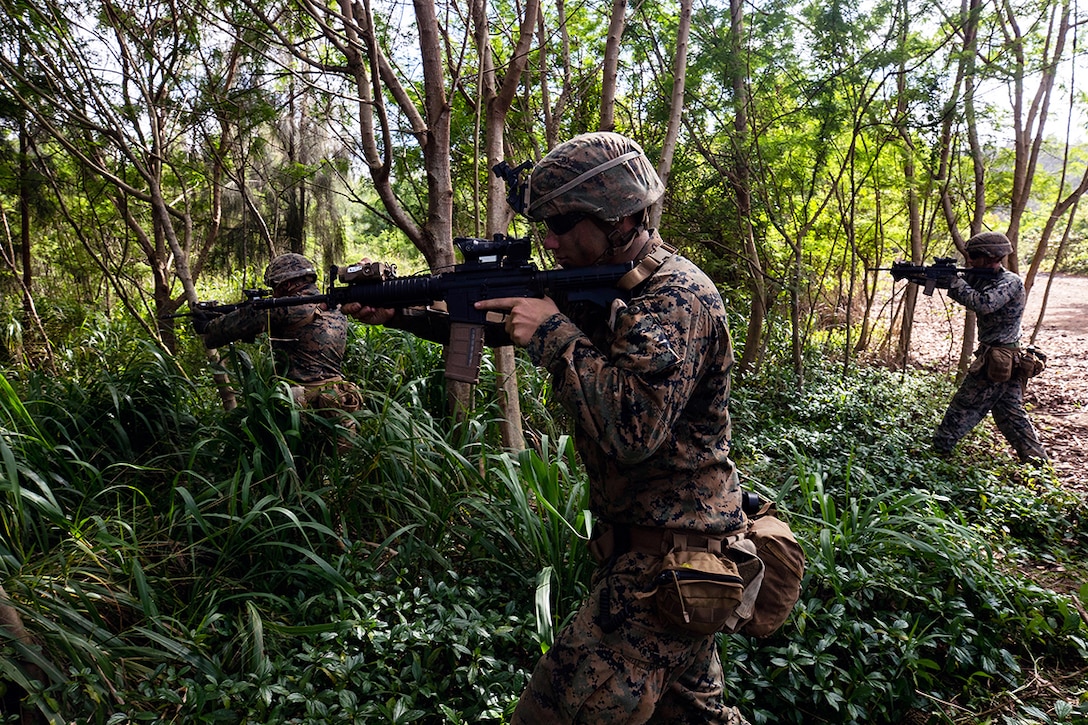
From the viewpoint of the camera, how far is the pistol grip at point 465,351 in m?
2.16

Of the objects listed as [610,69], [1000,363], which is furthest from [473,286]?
[1000,363]

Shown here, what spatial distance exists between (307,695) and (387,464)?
123 cm

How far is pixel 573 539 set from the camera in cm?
295

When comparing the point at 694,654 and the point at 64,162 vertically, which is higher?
the point at 64,162

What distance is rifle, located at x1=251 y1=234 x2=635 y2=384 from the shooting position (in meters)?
1.87

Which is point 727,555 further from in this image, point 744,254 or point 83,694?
point 744,254

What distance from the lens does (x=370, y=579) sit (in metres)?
2.86

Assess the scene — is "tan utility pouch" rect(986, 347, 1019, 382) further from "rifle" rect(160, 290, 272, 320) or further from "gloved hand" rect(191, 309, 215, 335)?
"gloved hand" rect(191, 309, 215, 335)

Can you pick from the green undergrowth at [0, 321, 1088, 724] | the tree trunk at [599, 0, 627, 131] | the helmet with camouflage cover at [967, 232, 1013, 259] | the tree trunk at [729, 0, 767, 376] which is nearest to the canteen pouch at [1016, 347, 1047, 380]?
Result: the helmet with camouflage cover at [967, 232, 1013, 259]

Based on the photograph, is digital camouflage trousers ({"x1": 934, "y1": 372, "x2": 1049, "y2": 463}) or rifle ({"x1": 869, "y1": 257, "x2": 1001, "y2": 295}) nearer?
digital camouflage trousers ({"x1": 934, "y1": 372, "x2": 1049, "y2": 463})

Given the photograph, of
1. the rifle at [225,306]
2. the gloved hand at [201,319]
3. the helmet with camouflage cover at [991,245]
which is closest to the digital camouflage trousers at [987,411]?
the helmet with camouflage cover at [991,245]

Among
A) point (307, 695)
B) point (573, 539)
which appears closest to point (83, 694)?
point (307, 695)

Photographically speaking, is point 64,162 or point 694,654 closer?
point 694,654

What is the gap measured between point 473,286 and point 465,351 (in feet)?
0.74
